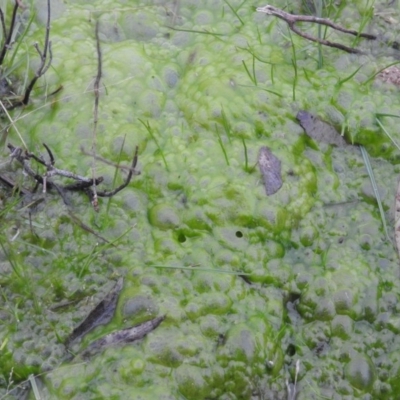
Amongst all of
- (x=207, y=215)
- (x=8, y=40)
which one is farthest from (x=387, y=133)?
(x=8, y=40)

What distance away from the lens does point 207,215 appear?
1517mm

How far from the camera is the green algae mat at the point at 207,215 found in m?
1.38

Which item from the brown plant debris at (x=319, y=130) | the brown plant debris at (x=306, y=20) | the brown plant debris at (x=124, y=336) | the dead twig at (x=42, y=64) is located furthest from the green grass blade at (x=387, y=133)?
the dead twig at (x=42, y=64)

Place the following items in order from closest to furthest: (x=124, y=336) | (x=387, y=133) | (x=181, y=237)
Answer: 1. (x=124, y=336)
2. (x=181, y=237)
3. (x=387, y=133)

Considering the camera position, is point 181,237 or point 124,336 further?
point 181,237

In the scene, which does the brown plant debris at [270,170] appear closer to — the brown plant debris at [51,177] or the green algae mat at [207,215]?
the green algae mat at [207,215]

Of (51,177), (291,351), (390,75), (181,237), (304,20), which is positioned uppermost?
(304,20)

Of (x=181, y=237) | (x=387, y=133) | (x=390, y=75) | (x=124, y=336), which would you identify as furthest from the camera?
(x=390, y=75)

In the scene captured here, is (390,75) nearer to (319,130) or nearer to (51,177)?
(319,130)

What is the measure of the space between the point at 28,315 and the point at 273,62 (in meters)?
1.01

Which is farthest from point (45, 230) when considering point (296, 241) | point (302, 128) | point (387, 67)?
point (387, 67)

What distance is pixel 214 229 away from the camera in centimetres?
151

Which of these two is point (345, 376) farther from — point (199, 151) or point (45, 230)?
point (45, 230)

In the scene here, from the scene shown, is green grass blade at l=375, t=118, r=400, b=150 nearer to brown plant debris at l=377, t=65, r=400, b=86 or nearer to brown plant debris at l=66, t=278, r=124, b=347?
brown plant debris at l=377, t=65, r=400, b=86
